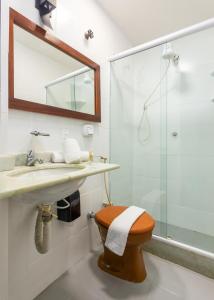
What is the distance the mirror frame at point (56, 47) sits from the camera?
3.25 ft

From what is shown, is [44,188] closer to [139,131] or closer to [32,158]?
[32,158]

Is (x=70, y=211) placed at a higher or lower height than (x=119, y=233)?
higher

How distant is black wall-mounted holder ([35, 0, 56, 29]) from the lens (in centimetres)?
108

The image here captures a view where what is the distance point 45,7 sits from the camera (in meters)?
1.09

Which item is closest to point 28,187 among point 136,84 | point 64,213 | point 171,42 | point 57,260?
point 64,213

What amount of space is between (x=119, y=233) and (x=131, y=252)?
0.22 m

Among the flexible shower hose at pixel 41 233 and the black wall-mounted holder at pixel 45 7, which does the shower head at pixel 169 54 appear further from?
the flexible shower hose at pixel 41 233

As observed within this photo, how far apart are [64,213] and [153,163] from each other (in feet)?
3.66

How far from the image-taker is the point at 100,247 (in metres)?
1.66

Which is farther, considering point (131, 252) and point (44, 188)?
point (131, 252)

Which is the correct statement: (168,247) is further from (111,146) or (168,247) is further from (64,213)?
(111,146)

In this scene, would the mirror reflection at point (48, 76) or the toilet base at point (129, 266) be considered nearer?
the mirror reflection at point (48, 76)

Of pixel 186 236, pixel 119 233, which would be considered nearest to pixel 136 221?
pixel 119 233

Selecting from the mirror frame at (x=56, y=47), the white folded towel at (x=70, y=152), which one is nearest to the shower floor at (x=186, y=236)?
the white folded towel at (x=70, y=152)
